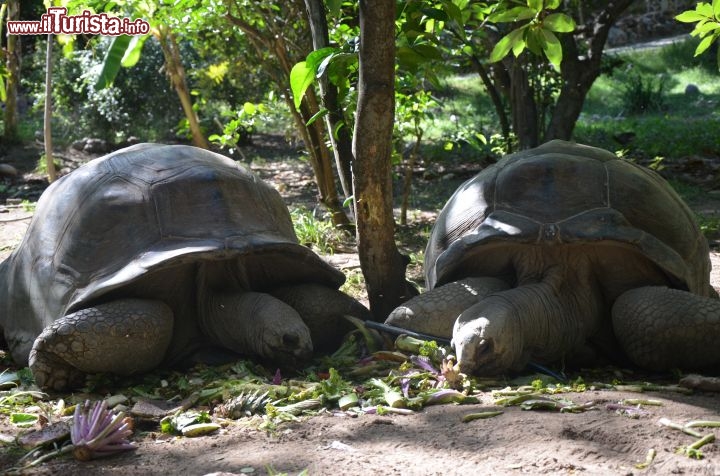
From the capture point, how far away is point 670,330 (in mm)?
3121

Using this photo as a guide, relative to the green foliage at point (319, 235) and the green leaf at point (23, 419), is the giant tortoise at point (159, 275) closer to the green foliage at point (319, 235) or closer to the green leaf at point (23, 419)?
the green leaf at point (23, 419)

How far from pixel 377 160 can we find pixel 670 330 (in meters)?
1.33

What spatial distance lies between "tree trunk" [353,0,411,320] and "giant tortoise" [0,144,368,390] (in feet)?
0.57

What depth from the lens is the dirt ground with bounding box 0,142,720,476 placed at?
2.14 m

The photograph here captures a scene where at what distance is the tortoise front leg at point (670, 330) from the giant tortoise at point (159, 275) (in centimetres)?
112

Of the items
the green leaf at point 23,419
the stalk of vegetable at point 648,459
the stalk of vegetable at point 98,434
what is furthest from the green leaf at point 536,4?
the green leaf at point 23,419

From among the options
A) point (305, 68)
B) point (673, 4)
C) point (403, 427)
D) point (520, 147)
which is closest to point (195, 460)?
point (403, 427)

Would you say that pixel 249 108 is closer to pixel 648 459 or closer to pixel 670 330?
pixel 670 330

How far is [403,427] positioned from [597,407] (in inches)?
22.9

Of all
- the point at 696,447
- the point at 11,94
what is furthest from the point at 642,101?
the point at 696,447

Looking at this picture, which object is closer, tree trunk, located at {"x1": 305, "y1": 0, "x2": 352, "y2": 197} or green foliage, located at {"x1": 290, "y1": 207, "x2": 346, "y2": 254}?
tree trunk, located at {"x1": 305, "y1": 0, "x2": 352, "y2": 197}

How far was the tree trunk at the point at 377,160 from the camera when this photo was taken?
11.2 ft

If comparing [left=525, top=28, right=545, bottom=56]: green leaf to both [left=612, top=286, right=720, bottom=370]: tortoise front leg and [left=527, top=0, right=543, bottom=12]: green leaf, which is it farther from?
[left=612, top=286, right=720, bottom=370]: tortoise front leg

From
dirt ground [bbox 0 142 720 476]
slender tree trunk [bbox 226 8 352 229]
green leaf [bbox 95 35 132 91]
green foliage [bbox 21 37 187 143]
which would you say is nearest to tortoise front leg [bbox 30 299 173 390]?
dirt ground [bbox 0 142 720 476]
